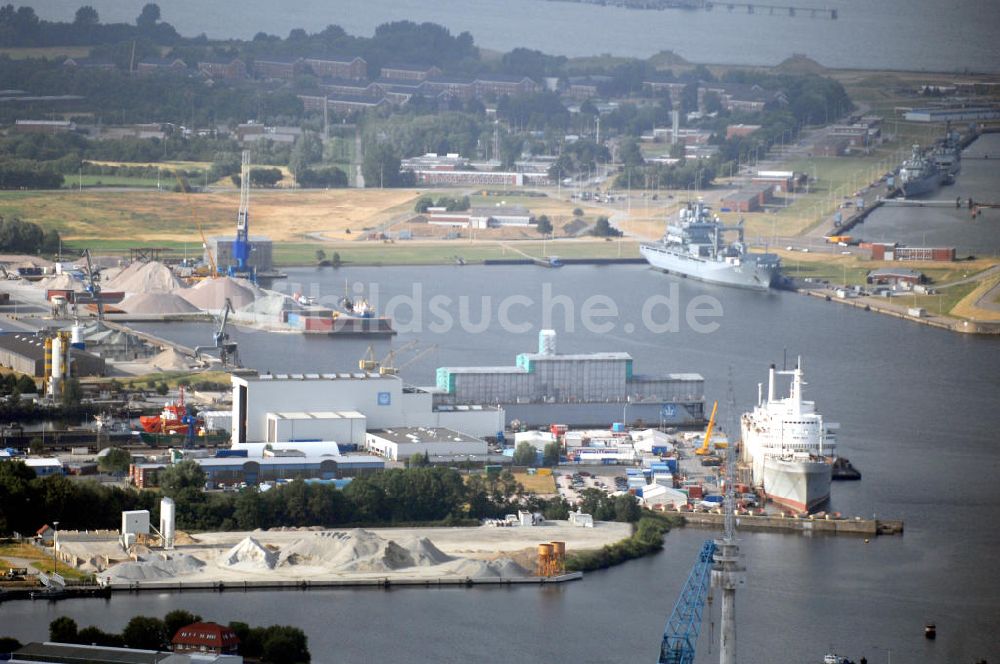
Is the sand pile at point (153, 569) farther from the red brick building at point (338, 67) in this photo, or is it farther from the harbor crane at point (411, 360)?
the red brick building at point (338, 67)

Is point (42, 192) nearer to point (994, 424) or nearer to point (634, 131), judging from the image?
point (634, 131)

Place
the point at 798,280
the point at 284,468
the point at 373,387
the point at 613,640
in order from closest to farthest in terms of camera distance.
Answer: the point at 613,640 → the point at 284,468 → the point at 373,387 → the point at 798,280

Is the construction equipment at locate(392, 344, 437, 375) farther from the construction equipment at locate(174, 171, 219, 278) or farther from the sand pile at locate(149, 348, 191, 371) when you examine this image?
the construction equipment at locate(174, 171, 219, 278)

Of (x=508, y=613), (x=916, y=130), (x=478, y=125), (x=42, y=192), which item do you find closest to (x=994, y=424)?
(x=508, y=613)

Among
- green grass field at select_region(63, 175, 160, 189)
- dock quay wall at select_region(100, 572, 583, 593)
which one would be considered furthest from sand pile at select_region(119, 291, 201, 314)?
dock quay wall at select_region(100, 572, 583, 593)

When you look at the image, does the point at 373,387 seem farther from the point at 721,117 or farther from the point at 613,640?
the point at 721,117

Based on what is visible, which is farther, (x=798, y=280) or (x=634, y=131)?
(x=634, y=131)

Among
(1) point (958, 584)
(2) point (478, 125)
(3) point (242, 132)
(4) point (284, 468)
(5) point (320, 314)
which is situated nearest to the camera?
(1) point (958, 584)
